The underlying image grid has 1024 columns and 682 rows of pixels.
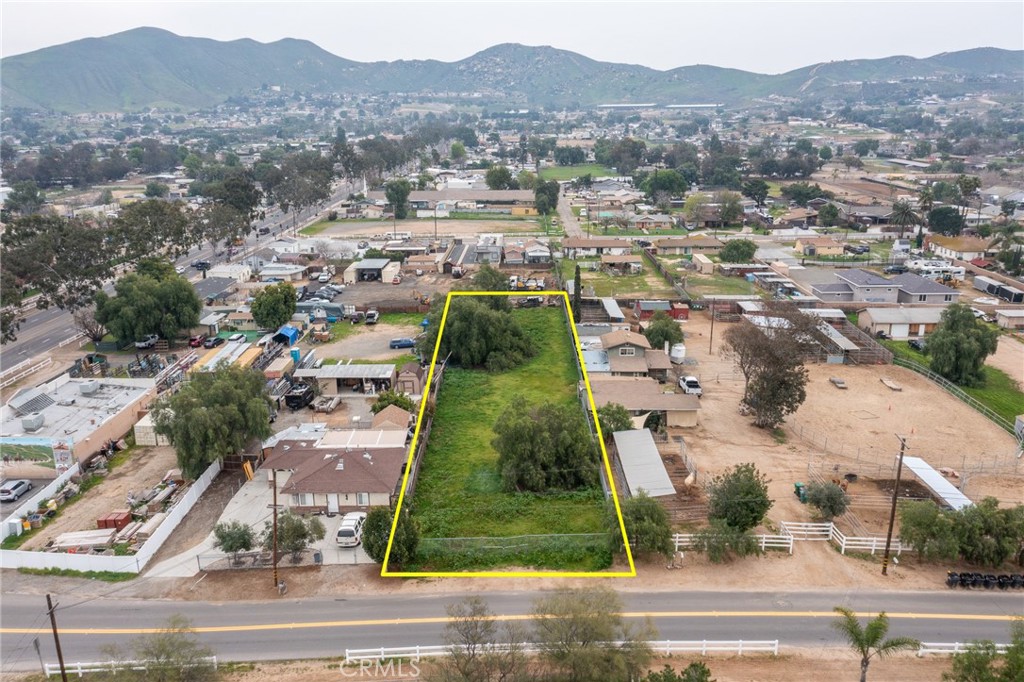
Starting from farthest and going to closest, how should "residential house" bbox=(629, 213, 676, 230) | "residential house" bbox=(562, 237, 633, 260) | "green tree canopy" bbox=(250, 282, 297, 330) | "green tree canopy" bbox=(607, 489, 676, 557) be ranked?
"residential house" bbox=(629, 213, 676, 230) → "residential house" bbox=(562, 237, 633, 260) → "green tree canopy" bbox=(250, 282, 297, 330) → "green tree canopy" bbox=(607, 489, 676, 557)

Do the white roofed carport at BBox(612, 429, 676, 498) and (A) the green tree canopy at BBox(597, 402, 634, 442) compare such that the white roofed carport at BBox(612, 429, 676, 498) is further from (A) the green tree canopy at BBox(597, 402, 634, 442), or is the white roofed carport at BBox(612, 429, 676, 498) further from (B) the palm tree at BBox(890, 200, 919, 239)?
(B) the palm tree at BBox(890, 200, 919, 239)

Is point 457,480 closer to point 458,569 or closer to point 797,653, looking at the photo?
point 458,569

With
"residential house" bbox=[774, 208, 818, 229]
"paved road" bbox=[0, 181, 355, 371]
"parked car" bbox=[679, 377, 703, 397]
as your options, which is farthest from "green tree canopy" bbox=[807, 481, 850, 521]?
"residential house" bbox=[774, 208, 818, 229]

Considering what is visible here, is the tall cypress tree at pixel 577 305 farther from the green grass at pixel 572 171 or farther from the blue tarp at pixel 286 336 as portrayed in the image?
the green grass at pixel 572 171

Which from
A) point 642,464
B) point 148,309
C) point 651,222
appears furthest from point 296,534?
point 651,222

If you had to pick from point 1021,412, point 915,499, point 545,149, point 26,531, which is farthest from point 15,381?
point 545,149

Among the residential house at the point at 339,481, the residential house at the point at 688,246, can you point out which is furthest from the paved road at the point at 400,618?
the residential house at the point at 688,246

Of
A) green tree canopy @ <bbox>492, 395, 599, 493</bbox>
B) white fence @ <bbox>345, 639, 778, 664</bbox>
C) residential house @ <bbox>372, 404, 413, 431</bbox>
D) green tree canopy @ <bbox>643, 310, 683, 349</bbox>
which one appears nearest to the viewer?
white fence @ <bbox>345, 639, 778, 664</bbox>
